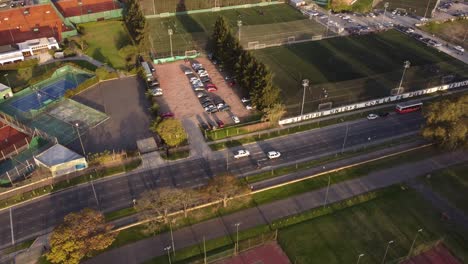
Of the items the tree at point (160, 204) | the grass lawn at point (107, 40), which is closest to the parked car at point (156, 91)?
the grass lawn at point (107, 40)

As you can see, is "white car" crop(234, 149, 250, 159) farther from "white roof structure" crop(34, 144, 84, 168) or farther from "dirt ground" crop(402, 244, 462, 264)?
"dirt ground" crop(402, 244, 462, 264)

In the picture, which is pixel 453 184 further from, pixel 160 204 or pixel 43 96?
pixel 43 96

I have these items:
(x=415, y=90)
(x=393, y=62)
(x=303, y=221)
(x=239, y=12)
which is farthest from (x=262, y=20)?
(x=303, y=221)

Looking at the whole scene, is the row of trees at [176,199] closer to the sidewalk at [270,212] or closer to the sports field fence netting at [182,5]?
the sidewalk at [270,212]

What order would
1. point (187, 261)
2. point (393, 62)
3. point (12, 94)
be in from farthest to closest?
point (393, 62)
point (12, 94)
point (187, 261)

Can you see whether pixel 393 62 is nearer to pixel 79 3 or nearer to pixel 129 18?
pixel 129 18

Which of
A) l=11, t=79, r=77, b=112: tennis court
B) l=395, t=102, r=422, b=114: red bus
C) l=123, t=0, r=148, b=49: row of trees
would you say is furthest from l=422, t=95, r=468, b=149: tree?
l=11, t=79, r=77, b=112: tennis court
